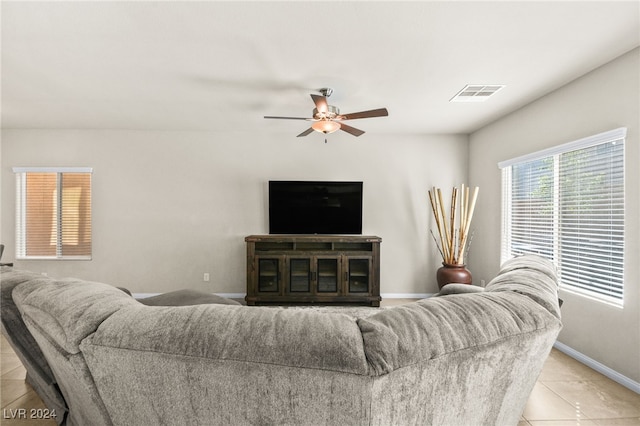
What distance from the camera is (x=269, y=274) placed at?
403 centimetres

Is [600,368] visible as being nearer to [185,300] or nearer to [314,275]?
[314,275]

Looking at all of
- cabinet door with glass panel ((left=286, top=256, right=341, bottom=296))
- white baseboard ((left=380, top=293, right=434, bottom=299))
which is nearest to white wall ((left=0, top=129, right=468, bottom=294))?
white baseboard ((left=380, top=293, right=434, bottom=299))

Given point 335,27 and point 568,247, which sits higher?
point 335,27

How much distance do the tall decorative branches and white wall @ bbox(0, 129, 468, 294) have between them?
0.22 meters

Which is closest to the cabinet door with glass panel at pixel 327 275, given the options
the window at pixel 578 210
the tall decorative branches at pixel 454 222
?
the tall decorative branches at pixel 454 222

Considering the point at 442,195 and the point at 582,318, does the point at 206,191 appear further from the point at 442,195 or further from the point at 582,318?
the point at 582,318

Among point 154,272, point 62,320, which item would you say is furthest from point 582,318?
point 154,272

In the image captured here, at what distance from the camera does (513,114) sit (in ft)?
11.7

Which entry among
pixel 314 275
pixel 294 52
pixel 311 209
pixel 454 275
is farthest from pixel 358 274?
pixel 294 52

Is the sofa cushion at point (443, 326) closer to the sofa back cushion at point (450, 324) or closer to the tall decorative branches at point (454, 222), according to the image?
the sofa back cushion at point (450, 324)

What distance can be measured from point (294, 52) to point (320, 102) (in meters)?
0.46

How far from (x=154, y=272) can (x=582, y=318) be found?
16.6 feet

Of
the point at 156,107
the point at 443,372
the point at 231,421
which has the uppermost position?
the point at 156,107

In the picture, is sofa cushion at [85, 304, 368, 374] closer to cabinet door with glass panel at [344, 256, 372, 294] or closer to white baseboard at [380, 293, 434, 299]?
cabinet door with glass panel at [344, 256, 372, 294]
